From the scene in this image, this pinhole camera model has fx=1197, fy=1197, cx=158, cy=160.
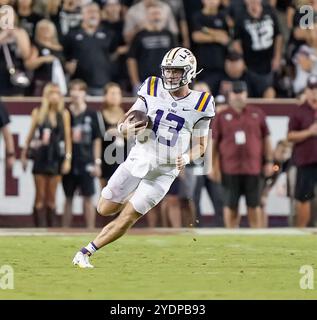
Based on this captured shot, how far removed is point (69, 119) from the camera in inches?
598

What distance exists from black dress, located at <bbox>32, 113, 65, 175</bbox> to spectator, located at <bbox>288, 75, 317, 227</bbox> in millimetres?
2933

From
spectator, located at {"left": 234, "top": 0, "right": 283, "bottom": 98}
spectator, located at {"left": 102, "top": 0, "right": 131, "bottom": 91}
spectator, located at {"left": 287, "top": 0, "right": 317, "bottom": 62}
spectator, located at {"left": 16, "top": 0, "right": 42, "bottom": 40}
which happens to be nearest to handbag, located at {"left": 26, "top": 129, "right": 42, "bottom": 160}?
spectator, located at {"left": 16, "top": 0, "right": 42, "bottom": 40}

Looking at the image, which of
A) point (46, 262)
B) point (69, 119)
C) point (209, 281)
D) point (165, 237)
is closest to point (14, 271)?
point (46, 262)

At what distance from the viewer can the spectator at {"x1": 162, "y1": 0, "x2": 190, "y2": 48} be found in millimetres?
16141

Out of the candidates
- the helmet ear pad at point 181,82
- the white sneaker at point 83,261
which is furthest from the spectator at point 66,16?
the white sneaker at point 83,261

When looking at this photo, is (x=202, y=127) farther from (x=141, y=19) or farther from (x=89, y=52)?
(x=141, y=19)

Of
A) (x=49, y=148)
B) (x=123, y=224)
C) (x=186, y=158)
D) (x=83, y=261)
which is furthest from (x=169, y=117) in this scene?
(x=49, y=148)

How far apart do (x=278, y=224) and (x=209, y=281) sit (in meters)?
6.23

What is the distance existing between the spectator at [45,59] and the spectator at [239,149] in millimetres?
2199

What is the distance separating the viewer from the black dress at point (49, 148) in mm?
15109

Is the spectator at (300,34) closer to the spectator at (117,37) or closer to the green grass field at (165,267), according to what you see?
the spectator at (117,37)

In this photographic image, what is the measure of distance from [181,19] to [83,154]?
94.7 inches

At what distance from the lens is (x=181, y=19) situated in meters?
16.2

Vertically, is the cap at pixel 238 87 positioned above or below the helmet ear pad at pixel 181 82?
above
